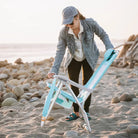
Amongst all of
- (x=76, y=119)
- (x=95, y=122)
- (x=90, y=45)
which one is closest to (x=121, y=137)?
(x=95, y=122)

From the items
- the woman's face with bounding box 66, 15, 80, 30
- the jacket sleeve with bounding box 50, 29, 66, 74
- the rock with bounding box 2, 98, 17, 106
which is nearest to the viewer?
the woman's face with bounding box 66, 15, 80, 30

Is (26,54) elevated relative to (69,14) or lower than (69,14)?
lower

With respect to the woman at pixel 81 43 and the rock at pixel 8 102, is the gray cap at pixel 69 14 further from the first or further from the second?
→ the rock at pixel 8 102

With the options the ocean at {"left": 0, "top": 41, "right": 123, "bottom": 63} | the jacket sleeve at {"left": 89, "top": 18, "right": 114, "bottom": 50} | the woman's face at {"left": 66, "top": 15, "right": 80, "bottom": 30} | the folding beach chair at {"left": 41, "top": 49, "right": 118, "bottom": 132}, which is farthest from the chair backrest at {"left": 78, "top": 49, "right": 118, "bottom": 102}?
the ocean at {"left": 0, "top": 41, "right": 123, "bottom": 63}

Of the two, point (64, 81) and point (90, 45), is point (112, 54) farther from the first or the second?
point (64, 81)

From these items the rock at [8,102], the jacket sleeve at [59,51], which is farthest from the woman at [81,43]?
the rock at [8,102]

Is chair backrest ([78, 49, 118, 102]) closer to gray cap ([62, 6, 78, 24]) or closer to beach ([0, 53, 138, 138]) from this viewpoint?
beach ([0, 53, 138, 138])

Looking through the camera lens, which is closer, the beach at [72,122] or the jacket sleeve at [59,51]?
the beach at [72,122]

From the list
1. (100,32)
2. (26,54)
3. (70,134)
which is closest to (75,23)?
(100,32)

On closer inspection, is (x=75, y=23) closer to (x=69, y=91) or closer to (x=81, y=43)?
(x=81, y=43)

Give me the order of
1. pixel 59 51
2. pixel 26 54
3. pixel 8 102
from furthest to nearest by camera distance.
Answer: pixel 26 54 < pixel 8 102 < pixel 59 51

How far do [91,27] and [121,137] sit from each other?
58.9 inches

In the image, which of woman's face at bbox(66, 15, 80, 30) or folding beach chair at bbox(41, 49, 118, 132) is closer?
folding beach chair at bbox(41, 49, 118, 132)

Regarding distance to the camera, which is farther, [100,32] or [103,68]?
[100,32]
